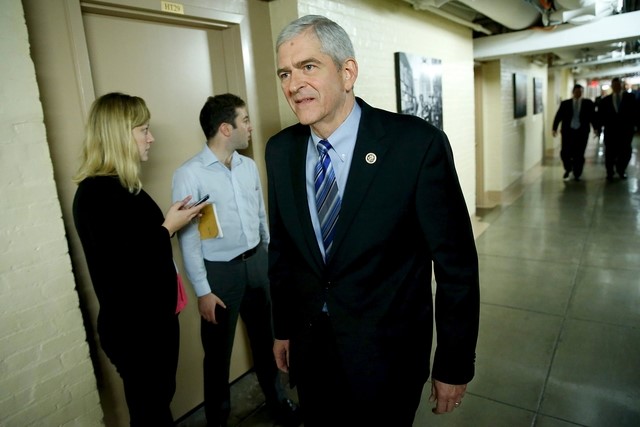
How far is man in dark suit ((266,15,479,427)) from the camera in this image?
4.39 feet

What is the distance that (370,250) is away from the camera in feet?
4.47

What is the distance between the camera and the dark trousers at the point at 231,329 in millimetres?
2344

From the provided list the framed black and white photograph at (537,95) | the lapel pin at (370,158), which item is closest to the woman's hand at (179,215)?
the lapel pin at (370,158)

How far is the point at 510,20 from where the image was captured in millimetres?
5051

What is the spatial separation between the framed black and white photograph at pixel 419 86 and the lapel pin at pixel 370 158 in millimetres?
2862

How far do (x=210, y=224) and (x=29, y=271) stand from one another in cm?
83

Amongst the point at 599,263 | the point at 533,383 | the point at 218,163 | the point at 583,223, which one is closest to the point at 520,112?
the point at 583,223

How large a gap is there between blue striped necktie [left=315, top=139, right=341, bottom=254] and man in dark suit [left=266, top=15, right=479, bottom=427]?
0.04 feet

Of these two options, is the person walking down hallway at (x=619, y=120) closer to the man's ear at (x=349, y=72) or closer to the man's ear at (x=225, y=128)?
the man's ear at (x=225, y=128)

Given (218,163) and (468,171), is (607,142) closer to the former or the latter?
(468,171)

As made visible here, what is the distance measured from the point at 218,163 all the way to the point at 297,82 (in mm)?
1034

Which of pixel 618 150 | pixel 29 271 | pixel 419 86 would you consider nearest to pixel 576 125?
pixel 618 150

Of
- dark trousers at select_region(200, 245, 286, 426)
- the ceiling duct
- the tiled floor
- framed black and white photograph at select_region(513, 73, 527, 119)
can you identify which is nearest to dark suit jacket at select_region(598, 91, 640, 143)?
framed black and white photograph at select_region(513, 73, 527, 119)

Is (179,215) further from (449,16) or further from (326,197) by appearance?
(449,16)
